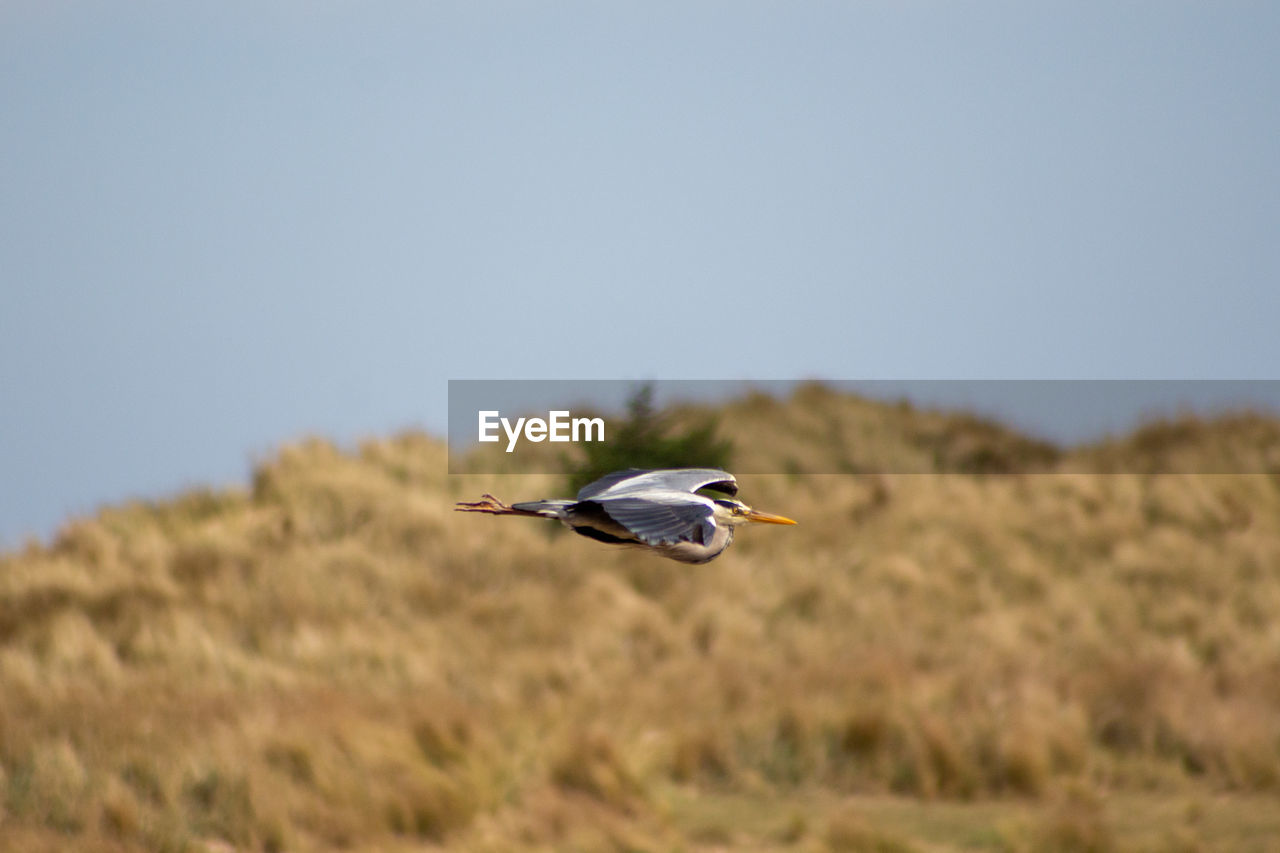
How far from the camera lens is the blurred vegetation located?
1.91 metres

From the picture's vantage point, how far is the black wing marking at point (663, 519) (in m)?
1.50

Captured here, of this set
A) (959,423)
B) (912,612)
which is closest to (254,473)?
(912,612)

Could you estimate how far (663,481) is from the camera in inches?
71.2

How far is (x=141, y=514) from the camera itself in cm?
2158

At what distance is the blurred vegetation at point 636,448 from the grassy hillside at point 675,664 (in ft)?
21.3

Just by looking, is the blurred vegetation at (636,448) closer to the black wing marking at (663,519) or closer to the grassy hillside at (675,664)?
the black wing marking at (663,519)

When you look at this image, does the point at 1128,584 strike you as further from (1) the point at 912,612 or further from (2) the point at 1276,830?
(2) the point at 1276,830

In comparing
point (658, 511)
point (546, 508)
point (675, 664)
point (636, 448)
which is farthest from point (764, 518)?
point (675, 664)

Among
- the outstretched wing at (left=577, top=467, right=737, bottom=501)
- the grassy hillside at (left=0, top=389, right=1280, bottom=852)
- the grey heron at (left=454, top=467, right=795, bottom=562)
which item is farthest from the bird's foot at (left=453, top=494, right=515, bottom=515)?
the grassy hillside at (left=0, top=389, right=1280, bottom=852)

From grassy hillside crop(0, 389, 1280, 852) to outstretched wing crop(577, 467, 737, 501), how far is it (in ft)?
22.5

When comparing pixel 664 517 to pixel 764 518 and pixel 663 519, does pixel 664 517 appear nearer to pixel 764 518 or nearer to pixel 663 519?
pixel 663 519

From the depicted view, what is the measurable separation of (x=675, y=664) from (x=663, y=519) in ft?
53.2

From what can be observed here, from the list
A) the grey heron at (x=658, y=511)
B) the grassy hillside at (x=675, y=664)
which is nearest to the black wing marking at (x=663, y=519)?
the grey heron at (x=658, y=511)

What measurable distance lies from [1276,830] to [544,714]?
8062 mm
